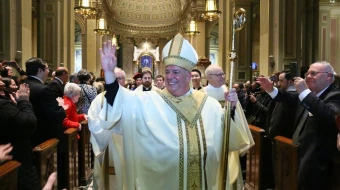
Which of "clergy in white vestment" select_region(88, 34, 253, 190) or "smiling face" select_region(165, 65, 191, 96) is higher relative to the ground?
"smiling face" select_region(165, 65, 191, 96)

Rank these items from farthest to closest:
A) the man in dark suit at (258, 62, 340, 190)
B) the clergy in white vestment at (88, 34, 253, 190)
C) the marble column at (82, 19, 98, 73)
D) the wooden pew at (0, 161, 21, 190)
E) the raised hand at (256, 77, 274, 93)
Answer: the marble column at (82, 19, 98, 73) → the raised hand at (256, 77, 274, 93) → the man in dark suit at (258, 62, 340, 190) → the clergy in white vestment at (88, 34, 253, 190) → the wooden pew at (0, 161, 21, 190)

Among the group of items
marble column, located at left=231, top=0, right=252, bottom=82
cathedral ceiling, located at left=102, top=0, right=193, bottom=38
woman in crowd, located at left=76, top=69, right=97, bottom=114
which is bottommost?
woman in crowd, located at left=76, top=69, right=97, bottom=114

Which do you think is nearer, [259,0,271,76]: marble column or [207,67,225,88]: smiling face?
[207,67,225,88]: smiling face

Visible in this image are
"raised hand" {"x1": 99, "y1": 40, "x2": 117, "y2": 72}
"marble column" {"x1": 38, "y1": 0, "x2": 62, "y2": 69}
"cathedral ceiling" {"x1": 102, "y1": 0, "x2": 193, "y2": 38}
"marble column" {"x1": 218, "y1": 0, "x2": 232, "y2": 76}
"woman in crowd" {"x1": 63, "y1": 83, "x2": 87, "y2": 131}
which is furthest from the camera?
"cathedral ceiling" {"x1": 102, "y1": 0, "x2": 193, "y2": 38}

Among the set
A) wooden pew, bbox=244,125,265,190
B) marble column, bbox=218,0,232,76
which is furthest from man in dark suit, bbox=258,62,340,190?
marble column, bbox=218,0,232,76

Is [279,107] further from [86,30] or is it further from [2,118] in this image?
[86,30]

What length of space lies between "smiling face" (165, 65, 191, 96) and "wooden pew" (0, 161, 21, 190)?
1.38m

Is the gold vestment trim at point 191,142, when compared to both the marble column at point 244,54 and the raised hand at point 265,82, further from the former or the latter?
the marble column at point 244,54

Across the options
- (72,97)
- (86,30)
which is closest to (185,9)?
(86,30)

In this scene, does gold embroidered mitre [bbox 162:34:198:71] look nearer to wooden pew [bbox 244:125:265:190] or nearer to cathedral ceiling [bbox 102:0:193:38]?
wooden pew [bbox 244:125:265:190]

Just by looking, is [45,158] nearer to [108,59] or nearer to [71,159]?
[71,159]

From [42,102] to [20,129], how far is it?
1301 mm

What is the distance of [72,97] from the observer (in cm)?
615

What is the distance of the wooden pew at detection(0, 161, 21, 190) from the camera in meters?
3.09
